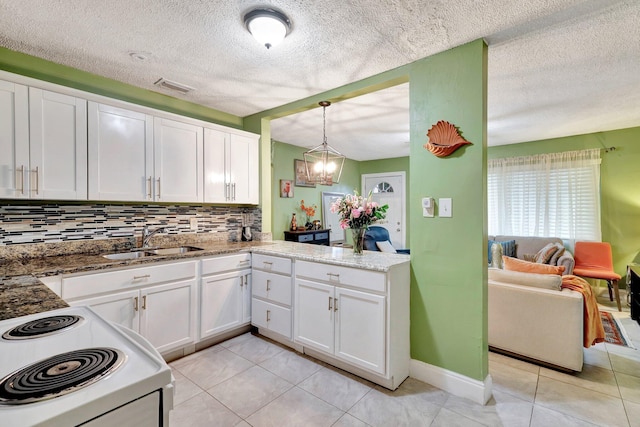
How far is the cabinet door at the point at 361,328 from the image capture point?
2.10m

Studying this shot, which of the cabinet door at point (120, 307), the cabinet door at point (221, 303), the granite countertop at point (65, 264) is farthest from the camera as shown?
the cabinet door at point (221, 303)

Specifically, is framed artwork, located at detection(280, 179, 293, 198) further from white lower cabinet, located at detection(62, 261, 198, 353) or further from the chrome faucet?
white lower cabinet, located at detection(62, 261, 198, 353)

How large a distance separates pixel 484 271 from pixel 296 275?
1.46 m

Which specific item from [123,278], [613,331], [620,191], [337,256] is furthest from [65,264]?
[620,191]

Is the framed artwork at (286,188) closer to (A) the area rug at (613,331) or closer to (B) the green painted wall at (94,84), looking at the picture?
(B) the green painted wall at (94,84)

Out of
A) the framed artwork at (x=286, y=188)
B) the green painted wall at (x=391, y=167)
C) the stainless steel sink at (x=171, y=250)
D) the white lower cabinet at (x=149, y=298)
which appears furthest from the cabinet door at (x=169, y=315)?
the green painted wall at (x=391, y=167)

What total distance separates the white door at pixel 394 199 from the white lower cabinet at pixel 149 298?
4608 millimetres

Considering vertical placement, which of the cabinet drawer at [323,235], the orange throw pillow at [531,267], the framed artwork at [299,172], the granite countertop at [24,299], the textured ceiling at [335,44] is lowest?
the orange throw pillow at [531,267]

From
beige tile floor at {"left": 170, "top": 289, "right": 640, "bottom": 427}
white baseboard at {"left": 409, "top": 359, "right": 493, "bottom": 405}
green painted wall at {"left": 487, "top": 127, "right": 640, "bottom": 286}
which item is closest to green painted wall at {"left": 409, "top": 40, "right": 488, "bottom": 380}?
white baseboard at {"left": 409, "top": 359, "right": 493, "bottom": 405}

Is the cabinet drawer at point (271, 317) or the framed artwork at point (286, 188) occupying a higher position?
the framed artwork at point (286, 188)

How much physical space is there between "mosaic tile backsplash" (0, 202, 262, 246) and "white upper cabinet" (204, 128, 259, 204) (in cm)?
30

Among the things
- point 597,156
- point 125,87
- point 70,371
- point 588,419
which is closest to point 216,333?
point 70,371

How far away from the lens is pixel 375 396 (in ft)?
6.75

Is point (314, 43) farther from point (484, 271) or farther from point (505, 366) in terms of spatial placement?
point (505, 366)
